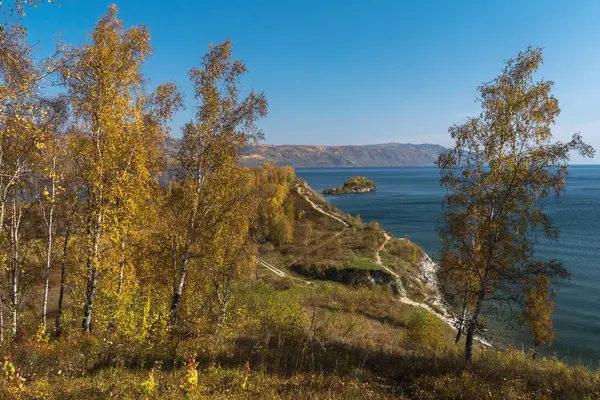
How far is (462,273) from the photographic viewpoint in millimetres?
16172

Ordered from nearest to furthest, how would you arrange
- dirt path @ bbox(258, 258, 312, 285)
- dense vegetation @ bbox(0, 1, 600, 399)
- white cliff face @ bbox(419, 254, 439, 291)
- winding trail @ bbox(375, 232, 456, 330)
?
dense vegetation @ bbox(0, 1, 600, 399) → winding trail @ bbox(375, 232, 456, 330) → dirt path @ bbox(258, 258, 312, 285) → white cliff face @ bbox(419, 254, 439, 291)

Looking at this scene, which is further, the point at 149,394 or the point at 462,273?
the point at 462,273

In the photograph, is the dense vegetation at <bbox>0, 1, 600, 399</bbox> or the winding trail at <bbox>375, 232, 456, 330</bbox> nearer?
the dense vegetation at <bbox>0, 1, 600, 399</bbox>

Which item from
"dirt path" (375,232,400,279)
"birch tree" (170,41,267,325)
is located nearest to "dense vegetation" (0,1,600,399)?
"birch tree" (170,41,267,325)

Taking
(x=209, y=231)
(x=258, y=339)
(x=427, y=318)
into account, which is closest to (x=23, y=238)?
(x=209, y=231)

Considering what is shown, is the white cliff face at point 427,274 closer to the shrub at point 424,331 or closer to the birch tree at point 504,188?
the shrub at point 424,331

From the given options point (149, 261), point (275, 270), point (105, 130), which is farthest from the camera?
point (275, 270)

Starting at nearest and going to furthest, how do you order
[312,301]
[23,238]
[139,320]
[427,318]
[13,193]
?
[139,320] → [13,193] → [23,238] → [427,318] → [312,301]

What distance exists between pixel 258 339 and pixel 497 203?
1233 cm

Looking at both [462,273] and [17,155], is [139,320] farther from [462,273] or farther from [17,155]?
[462,273]

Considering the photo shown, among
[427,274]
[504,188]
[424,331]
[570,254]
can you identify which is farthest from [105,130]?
[570,254]

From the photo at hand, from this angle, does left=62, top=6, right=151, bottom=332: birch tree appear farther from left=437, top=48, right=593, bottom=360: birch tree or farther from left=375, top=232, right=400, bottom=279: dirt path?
left=375, top=232, right=400, bottom=279: dirt path

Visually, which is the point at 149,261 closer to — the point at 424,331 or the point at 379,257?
the point at 424,331

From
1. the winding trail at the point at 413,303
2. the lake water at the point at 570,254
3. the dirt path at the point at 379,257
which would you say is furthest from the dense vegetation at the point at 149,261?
the dirt path at the point at 379,257
